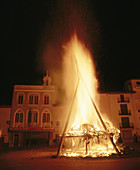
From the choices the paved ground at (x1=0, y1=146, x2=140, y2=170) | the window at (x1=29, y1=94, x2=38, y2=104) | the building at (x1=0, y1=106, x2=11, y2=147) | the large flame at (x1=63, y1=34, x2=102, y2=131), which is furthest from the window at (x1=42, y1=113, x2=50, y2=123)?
the paved ground at (x1=0, y1=146, x2=140, y2=170)

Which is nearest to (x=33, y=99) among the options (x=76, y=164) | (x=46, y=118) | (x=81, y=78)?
(x=46, y=118)

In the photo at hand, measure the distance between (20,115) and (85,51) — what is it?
22.7 meters

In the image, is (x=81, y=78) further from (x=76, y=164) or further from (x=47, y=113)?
(x=47, y=113)

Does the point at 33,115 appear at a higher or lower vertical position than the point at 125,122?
higher

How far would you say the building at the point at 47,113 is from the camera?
34.1 metres

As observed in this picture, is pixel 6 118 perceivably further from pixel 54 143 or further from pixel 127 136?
pixel 127 136

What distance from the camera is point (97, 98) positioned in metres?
39.9

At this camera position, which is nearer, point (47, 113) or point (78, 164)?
point (78, 164)

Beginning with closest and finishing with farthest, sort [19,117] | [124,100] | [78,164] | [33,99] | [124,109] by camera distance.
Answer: [78,164], [19,117], [33,99], [124,109], [124,100]

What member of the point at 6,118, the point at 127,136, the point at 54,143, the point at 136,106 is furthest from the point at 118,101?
the point at 6,118

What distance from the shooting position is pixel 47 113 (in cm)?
Result: 3669

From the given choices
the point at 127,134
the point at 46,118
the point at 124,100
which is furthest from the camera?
the point at 124,100

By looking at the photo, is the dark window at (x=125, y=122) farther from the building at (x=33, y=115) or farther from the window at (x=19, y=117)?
the window at (x=19, y=117)

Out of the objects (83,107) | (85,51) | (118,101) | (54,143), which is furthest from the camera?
(118,101)
